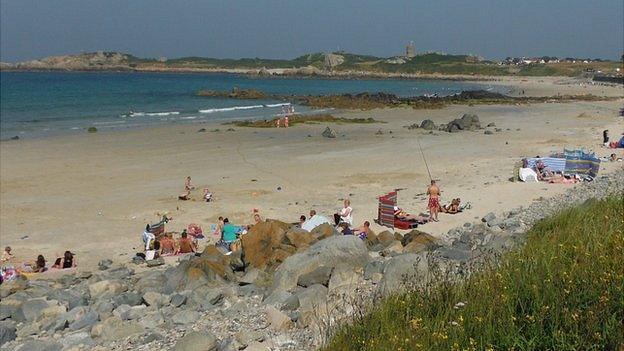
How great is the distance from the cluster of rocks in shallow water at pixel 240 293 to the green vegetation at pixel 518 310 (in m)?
0.66

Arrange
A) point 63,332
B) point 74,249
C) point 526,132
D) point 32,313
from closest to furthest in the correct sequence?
1. point 63,332
2. point 32,313
3. point 74,249
4. point 526,132

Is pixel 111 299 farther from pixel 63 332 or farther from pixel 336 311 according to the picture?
pixel 336 311

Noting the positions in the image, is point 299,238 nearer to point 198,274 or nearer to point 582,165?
point 198,274

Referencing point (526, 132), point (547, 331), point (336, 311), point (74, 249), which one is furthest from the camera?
point (526, 132)

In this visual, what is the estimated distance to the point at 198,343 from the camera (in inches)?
230

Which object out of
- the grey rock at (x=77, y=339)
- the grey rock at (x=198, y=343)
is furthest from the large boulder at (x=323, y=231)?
the grey rock at (x=198, y=343)

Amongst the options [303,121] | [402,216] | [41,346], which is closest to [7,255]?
[41,346]

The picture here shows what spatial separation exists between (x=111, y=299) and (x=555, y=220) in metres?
6.54

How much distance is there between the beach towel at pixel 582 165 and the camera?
57.9 ft

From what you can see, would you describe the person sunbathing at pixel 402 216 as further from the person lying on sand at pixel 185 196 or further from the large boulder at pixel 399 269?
the person lying on sand at pixel 185 196

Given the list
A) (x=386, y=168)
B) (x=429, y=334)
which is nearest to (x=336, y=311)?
(x=429, y=334)

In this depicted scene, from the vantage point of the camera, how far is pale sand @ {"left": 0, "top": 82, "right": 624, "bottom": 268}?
15.4 meters

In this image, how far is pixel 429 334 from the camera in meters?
4.07

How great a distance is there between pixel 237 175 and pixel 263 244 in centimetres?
1130
